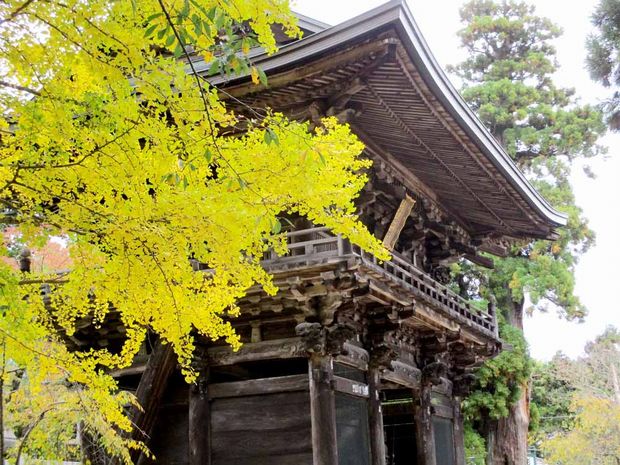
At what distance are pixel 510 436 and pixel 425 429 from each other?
864 centimetres

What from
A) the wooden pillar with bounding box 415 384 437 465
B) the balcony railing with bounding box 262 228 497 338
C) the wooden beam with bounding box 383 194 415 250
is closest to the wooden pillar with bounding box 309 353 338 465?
the balcony railing with bounding box 262 228 497 338

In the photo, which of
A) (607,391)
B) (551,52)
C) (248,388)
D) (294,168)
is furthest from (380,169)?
(607,391)

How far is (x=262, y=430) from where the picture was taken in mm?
10039

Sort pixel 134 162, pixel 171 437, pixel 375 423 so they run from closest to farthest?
1. pixel 134 162
2. pixel 171 437
3. pixel 375 423

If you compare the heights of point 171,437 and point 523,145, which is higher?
point 523,145

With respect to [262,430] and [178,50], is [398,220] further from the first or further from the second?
[178,50]

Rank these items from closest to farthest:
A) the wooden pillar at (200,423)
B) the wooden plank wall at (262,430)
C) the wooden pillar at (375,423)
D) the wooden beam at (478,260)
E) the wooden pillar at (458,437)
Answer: the wooden plank wall at (262,430) < the wooden pillar at (200,423) < the wooden pillar at (375,423) < the wooden pillar at (458,437) < the wooden beam at (478,260)

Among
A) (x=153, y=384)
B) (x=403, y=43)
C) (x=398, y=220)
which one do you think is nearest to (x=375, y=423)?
(x=398, y=220)

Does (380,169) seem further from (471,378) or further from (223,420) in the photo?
(471,378)

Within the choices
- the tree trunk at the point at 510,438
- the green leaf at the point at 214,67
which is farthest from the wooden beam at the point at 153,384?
the tree trunk at the point at 510,438

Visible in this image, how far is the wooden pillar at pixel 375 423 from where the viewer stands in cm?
1088

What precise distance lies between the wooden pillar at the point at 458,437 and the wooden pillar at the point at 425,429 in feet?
5.63

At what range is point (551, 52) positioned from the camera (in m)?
23.1

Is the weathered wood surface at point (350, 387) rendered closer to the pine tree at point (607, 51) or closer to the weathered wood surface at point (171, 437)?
the weathered wood surface at point (171, 437)
